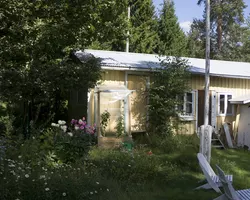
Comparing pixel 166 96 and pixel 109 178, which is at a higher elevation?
pixel 166 96

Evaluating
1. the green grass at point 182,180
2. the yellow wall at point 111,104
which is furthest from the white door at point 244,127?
the yellow wall at point 111,104

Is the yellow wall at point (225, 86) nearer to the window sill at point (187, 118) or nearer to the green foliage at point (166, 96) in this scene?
the window sill at point (187, 118)

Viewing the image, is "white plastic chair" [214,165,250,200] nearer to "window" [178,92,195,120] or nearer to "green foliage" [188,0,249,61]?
"window" [178,92,195,120]

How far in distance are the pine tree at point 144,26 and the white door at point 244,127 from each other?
1400 cm

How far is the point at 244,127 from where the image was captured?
14.4 metres

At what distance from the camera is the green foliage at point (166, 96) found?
1307 centimetres

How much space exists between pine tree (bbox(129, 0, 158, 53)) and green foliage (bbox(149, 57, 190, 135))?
1419cm

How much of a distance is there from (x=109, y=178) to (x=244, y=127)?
9.12m

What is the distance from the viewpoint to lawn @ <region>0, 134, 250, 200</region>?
5427 mm

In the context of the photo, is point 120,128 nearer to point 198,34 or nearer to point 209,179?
point 209,179

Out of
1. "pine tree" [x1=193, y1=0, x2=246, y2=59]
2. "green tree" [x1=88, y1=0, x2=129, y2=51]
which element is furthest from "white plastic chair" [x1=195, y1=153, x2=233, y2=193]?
"pine tree" [x1=193, y1=0, x2=246, y2=59]

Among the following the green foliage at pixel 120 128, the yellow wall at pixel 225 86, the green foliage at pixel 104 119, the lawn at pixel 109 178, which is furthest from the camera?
the yellow wall at pixel 225 86

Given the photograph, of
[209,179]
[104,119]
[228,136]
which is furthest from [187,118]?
[209,179]

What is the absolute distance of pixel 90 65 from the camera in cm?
1054
